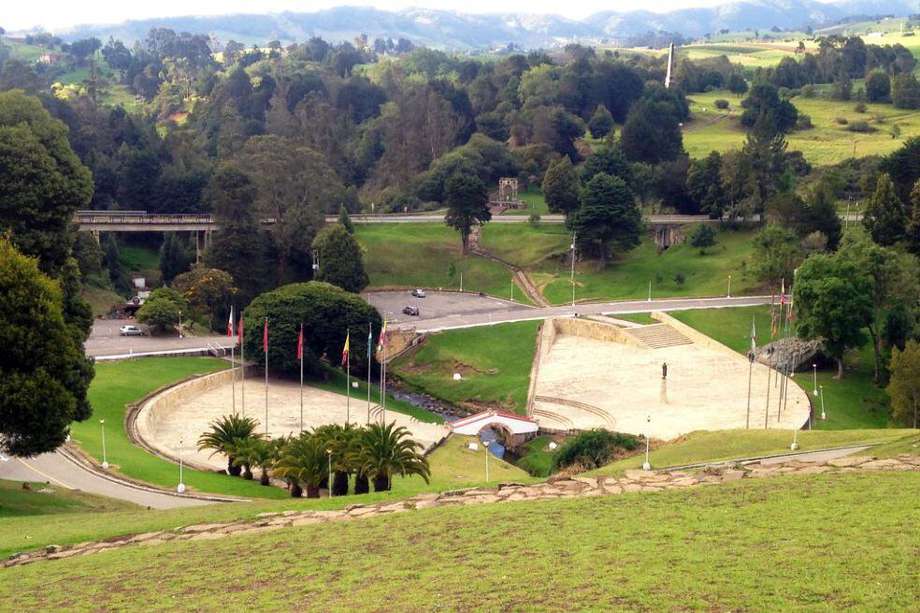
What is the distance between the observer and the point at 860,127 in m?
126

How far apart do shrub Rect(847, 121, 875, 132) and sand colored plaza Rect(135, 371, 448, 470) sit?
78.5 m

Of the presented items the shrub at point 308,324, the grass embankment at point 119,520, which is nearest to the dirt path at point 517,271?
the shrub at point 308,324

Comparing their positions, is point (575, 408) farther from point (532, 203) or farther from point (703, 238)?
point (532, 203)

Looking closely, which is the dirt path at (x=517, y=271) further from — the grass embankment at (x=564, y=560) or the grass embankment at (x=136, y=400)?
the grass embankment at (x=564, y=560)

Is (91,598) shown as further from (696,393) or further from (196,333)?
(196,333)

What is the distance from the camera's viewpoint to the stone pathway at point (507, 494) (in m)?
27.3

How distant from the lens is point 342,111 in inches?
5960

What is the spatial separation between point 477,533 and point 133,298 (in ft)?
224

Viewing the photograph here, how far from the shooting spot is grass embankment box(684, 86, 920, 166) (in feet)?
382

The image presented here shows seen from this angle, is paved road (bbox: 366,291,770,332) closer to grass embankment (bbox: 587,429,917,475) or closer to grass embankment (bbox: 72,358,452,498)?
grass embankment (bbox: 72,358,452,498)

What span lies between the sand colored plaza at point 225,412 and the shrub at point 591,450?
24.1 feet

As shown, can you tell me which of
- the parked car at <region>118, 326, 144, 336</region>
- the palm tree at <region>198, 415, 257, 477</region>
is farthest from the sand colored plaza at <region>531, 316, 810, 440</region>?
the parked car at <region>118, 326, 144, 336</region>

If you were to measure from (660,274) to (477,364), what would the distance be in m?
21.3

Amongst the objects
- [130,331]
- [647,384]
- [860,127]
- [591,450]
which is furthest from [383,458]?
[860,127]
